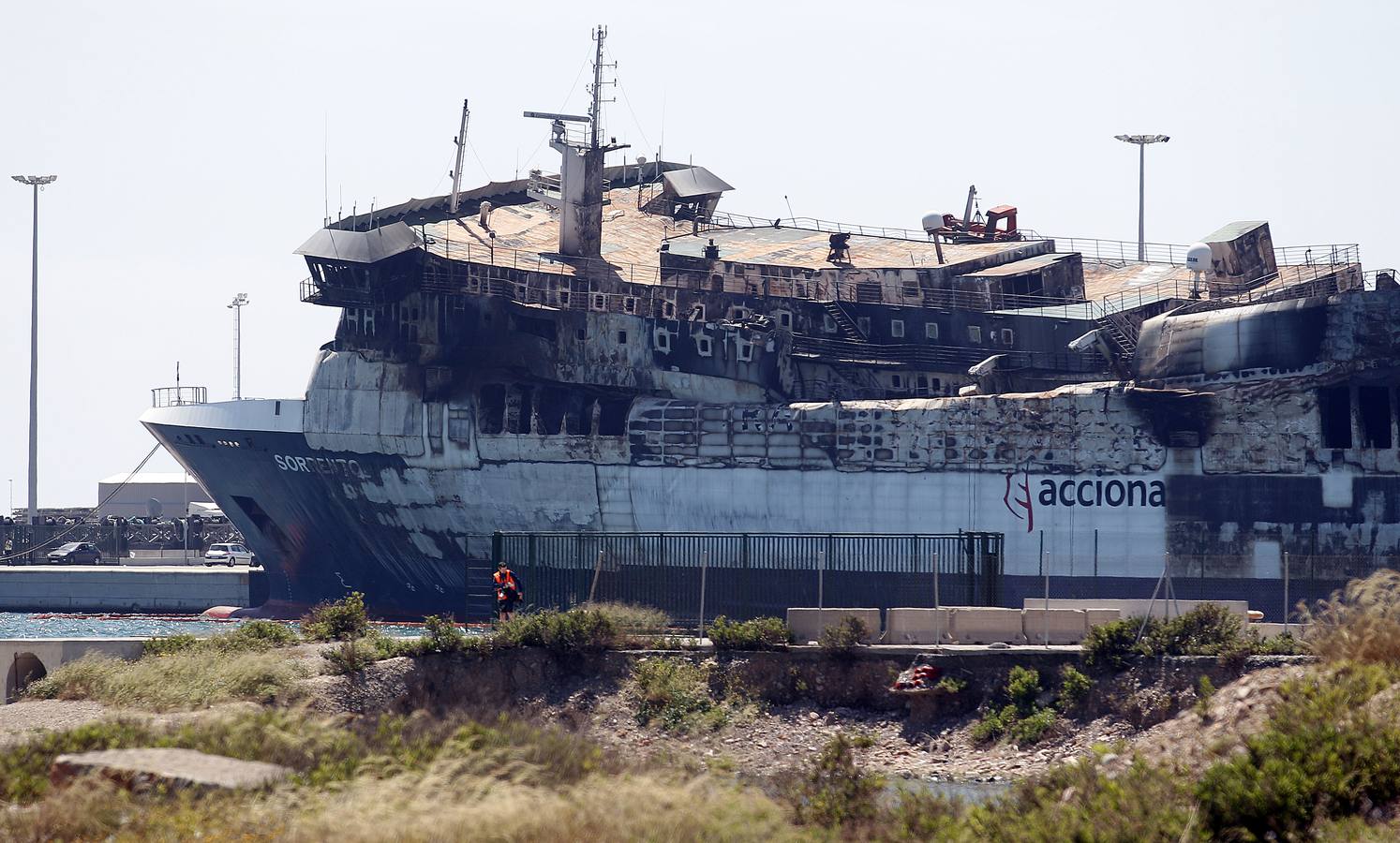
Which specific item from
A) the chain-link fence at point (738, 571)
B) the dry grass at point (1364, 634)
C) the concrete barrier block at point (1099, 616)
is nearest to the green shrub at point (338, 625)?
the chain-link fence at point (738, 571)

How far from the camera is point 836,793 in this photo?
20047 millimetres

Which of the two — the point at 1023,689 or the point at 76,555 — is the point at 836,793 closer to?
the point at 1023,689

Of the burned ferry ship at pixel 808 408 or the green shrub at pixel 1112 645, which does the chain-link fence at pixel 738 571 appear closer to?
the burned ferry ship at pixel 808 408

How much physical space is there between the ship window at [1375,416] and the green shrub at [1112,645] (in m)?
25.7

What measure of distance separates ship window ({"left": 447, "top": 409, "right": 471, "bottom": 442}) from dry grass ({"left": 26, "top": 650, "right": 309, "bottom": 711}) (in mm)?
25092

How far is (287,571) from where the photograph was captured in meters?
61.2

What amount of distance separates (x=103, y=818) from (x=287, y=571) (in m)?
45.3

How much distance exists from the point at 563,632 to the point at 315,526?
1215 inches

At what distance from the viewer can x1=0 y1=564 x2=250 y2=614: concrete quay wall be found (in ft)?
234

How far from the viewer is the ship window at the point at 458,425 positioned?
5509 centimetres

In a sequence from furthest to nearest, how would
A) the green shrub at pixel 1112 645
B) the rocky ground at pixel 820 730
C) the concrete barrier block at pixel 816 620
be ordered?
the concrete barrier block at pixel 816 620, the green shrub at pixel 1112 645, the rocky ground at pixel 820 730

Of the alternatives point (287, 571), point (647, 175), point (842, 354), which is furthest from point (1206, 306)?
point (287, 571)

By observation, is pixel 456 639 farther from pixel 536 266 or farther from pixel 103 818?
pixel 536 266

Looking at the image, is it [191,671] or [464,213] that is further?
[464,213]
